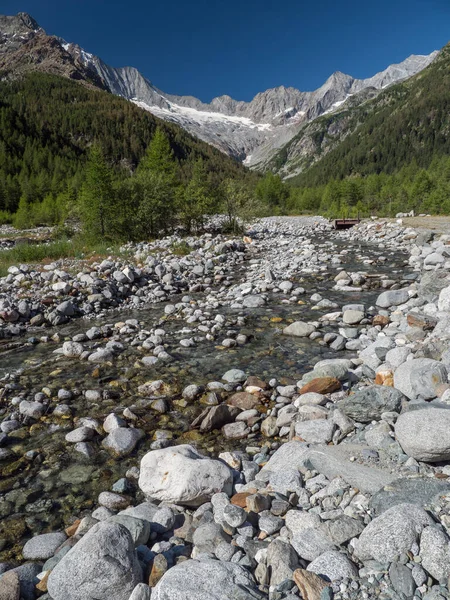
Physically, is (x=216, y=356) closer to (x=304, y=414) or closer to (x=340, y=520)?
(x=304, y=414)

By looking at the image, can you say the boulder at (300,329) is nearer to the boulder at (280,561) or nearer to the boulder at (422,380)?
the boulder at (422,380)

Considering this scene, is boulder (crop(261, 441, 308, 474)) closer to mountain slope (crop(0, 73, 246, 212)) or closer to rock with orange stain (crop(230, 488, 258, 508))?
rock with orange stain (crop(230, 488, 258, 508))

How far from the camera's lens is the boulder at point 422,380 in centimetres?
490

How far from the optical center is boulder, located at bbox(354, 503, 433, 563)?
8.47ft

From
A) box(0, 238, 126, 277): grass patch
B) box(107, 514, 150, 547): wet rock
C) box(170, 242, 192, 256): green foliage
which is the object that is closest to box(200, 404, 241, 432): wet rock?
box(107, 514, 150, 547): wet rock

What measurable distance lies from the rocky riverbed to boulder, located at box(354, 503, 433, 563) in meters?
0.01

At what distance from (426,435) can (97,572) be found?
128 inches

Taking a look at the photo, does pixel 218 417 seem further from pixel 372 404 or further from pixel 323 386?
pixel 372 404

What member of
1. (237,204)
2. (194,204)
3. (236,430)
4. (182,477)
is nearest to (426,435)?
(182,477)

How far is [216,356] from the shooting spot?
8.49m

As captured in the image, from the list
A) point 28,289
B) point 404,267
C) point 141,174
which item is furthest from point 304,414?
point 141,174

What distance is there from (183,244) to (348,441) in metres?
21.1

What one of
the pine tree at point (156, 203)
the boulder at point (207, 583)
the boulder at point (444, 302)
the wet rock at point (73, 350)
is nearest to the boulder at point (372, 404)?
the boulder at point (207, 583)

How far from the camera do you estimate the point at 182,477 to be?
3.84m
